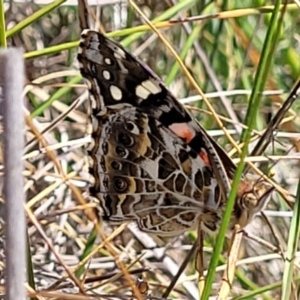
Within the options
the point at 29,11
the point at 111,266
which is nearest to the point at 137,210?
the point at 111,266

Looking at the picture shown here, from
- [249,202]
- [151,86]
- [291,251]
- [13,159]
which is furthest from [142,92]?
[13,159]

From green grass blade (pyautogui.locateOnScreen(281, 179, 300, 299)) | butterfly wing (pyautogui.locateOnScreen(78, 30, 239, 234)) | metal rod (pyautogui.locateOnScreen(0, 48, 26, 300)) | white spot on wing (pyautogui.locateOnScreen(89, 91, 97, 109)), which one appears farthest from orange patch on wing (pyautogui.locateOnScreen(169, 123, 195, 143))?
metal rod (pyautogui.locateOnScreen(0, 48, 26, 300))

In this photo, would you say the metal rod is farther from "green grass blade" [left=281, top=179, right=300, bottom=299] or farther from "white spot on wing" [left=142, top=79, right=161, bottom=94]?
"white spot on wing" [left=142, top=79, right=161, bottom=94]

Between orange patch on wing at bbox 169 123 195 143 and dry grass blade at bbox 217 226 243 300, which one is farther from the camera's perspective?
orange patch on wing at bbox 169 123 195 143

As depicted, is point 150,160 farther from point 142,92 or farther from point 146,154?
point 142,92

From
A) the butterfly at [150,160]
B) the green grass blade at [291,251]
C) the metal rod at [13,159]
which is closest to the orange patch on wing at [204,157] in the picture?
the butterfly at [150,160]

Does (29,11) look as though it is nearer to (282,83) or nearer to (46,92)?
(46,92)
